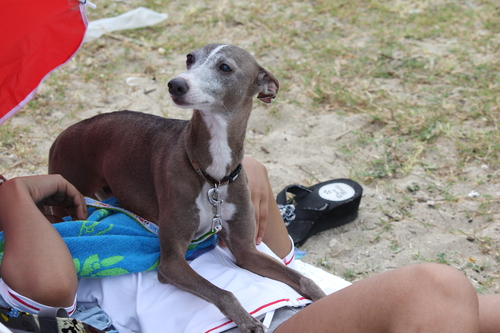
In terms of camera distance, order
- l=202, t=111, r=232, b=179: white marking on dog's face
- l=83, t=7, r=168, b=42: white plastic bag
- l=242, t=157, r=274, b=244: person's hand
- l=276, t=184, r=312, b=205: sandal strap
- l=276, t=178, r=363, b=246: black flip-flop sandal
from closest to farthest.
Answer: l=202, t=111, r=232, b=179: white marking on dog's face < l=242, t=157, r=274, b=244: person's hand < l=276, t=178, r=363, b=246: black flip-flop sandal < l=276, t=184, r=312, b=205: sandal strap < l=83, t=7, r=168, b=42: white plastic bag

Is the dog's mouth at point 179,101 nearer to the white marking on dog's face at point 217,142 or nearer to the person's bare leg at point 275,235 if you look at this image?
the white marking on dog's face at point 217,142

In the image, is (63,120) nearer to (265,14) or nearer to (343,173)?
(343,173)

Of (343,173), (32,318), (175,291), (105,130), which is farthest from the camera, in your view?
(343,173)

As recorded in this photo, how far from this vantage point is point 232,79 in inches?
94.3

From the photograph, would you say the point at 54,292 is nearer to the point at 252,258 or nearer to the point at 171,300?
the point at 171,300

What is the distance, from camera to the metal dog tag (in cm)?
237

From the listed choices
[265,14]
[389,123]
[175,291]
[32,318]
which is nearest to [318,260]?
[175,291]

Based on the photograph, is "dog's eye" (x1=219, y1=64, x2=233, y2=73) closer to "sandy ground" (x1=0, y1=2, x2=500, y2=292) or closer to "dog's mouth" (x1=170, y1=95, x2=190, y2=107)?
"dog's mouth" (x1=170, y1=95, x2=190, y2=107)

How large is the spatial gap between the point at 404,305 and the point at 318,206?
1800mm

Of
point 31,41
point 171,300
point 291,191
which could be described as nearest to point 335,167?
point 291,191

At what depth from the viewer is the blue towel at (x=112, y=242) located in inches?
82.7

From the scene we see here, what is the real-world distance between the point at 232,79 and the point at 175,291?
87 centimetres

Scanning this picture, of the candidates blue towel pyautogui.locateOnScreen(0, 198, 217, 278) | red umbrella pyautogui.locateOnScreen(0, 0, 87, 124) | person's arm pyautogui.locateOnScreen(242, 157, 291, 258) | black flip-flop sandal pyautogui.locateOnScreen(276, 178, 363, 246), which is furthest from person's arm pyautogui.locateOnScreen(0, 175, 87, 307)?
black flip-flop sandal pyautogui.locateOnScreen(276, 178, 363, 246)

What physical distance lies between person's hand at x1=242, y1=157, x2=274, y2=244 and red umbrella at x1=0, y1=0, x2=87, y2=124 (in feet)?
3.18
